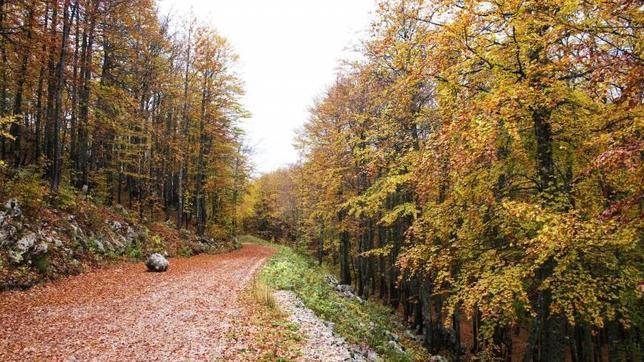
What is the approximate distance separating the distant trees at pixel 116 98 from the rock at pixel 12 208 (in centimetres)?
251

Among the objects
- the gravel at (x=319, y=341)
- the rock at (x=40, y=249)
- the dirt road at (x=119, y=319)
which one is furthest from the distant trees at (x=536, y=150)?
the rock at (x=40, y=249)

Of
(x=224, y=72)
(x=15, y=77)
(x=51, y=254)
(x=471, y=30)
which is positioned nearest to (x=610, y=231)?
(x=471, y=30)

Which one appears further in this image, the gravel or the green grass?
the green grass

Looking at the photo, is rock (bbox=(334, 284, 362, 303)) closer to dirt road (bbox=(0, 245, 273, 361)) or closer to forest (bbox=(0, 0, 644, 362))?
forest (bbox=(0, 0, 644, 362))

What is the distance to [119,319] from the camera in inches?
332

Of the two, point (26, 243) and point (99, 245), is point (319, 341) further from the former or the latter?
point (99, 245)

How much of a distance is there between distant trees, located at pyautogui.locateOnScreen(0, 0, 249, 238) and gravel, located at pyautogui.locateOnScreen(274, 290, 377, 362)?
850cm

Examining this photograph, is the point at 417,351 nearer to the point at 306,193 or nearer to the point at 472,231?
the point at 472,231

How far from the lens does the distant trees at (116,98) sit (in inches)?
598

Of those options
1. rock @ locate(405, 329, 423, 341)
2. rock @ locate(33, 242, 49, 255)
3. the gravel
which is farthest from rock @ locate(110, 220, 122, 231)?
rock @ locate(405, 329, 423, 341)

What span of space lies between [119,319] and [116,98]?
47.6ft

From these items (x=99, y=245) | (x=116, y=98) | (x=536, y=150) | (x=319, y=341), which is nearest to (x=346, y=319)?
(x=319, y=341)

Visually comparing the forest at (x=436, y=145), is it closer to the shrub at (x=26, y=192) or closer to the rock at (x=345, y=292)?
the shrub at (x=26, y=192)

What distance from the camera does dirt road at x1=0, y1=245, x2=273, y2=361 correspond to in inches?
267
